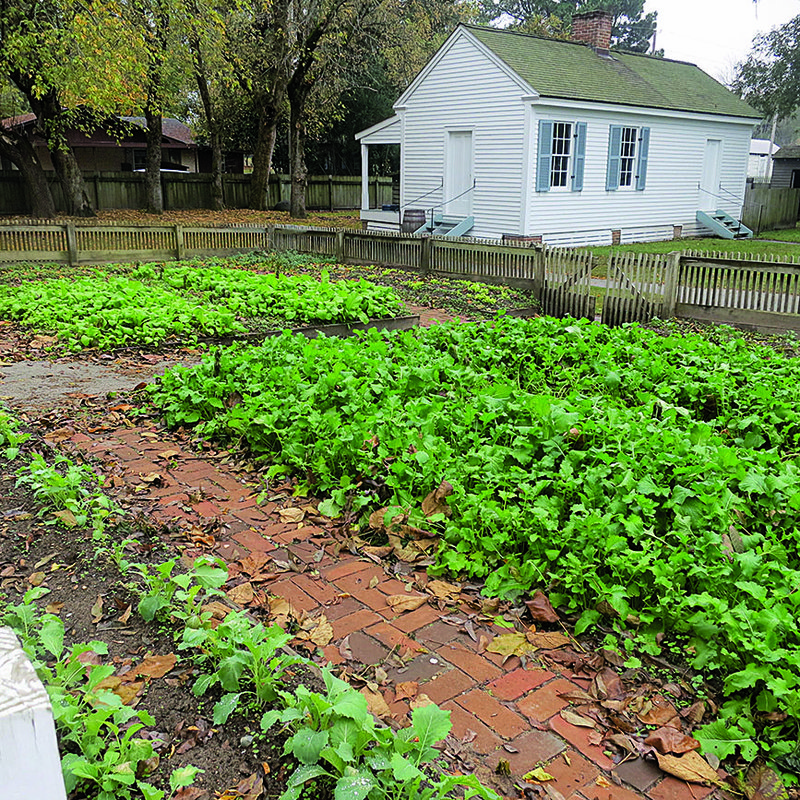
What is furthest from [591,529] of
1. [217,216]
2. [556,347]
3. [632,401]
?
[217,216]

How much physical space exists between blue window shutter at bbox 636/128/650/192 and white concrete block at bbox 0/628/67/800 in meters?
23.2

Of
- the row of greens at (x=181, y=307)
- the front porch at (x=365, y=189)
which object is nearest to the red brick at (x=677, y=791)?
the row of greens at (x=181, y=307)

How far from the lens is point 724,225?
25.5 metres

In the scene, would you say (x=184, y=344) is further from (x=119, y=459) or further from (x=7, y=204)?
(x=7, y=204)

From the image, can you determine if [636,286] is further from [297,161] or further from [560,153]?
[297,161]

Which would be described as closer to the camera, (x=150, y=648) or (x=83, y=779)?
(x=83, y=779)

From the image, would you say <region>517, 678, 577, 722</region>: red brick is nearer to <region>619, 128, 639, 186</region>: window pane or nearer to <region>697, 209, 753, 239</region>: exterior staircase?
<region>619, 128, 639, 186</region>: window pane

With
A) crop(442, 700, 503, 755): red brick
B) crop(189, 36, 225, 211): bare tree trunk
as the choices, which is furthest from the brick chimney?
crop(442, 700, 503, 755): red brick

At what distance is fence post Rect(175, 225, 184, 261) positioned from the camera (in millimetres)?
16141

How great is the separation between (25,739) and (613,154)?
22352 mm

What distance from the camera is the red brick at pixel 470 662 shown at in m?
3.10

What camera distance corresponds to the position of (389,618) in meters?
3.49

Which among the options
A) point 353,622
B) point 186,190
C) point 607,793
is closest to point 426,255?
point 353,622

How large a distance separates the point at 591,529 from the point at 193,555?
1.98m
